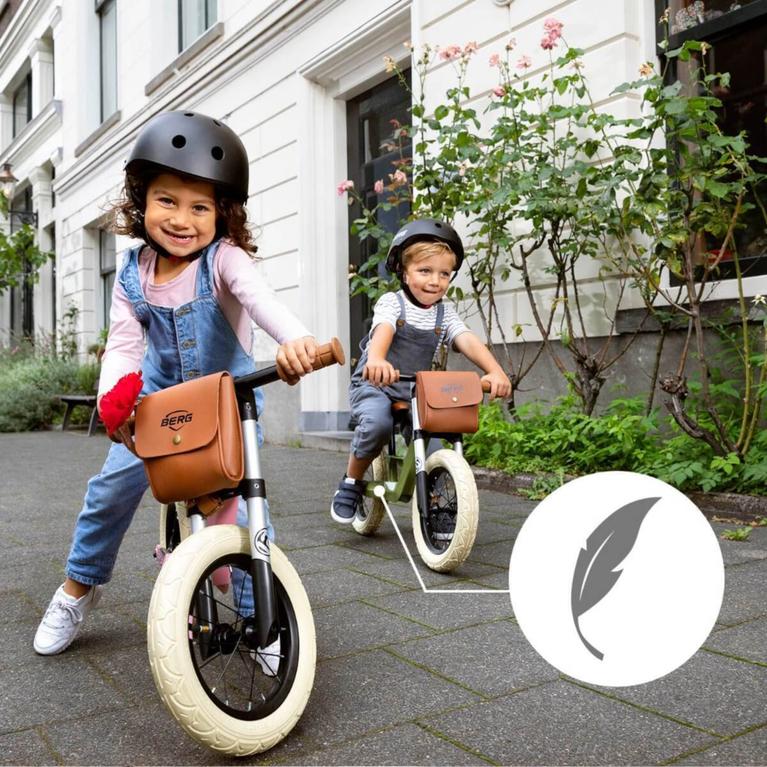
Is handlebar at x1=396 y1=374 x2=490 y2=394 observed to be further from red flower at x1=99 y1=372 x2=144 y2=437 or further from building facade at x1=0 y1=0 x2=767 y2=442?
building facade at x1=0 y1=0 x2=767 y2=442

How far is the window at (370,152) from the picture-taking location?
7.60 m

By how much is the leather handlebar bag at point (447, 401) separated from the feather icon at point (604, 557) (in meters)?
1.61

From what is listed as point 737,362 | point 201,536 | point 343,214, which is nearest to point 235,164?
point 201,536

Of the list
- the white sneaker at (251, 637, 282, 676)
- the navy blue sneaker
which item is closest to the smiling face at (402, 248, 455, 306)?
the navy blue sneaker

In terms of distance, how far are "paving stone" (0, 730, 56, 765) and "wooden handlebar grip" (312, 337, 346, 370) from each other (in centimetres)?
100

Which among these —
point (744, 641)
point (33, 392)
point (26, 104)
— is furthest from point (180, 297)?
point (26, 104)

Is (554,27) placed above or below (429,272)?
above

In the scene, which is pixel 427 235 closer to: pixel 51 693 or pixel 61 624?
pixel 61 624

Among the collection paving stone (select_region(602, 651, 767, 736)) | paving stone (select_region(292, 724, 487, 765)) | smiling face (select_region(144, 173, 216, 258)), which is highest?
smiling face (select_region(144, 173, 216, 258))

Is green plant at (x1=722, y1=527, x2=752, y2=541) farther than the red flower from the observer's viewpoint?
Yes

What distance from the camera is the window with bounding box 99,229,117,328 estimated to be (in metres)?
14.2

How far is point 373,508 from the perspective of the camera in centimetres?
394

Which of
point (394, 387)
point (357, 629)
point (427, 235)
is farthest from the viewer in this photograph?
point (394, 387)

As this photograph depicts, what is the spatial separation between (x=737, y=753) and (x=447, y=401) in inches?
70.5
